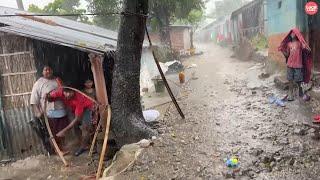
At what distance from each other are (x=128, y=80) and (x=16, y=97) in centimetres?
284

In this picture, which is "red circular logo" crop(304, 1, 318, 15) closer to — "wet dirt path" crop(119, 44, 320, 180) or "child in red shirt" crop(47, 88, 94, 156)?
"wet dirt path" crop(119, 44, 320, 180)

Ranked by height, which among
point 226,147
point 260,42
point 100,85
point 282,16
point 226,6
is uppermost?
point 226,6

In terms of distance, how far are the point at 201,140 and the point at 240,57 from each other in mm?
17752

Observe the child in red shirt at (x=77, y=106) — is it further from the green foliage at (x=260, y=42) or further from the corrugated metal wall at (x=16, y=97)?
the green foliage at (x=260, y=42)

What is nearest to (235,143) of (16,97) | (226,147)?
(226,147)

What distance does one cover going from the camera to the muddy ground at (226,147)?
6.33 meters

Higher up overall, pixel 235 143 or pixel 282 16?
pixel 282 16

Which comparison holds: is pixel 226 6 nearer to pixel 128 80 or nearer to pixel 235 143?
pixel 128 80

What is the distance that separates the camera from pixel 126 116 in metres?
8.03

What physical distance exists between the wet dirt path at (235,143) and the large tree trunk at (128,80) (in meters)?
0.65

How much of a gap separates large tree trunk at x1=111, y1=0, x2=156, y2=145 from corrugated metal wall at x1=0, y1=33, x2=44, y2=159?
2.18m

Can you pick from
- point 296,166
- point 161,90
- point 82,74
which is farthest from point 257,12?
point 296,166

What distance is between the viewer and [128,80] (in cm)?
809

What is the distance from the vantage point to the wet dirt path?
20.7ft
